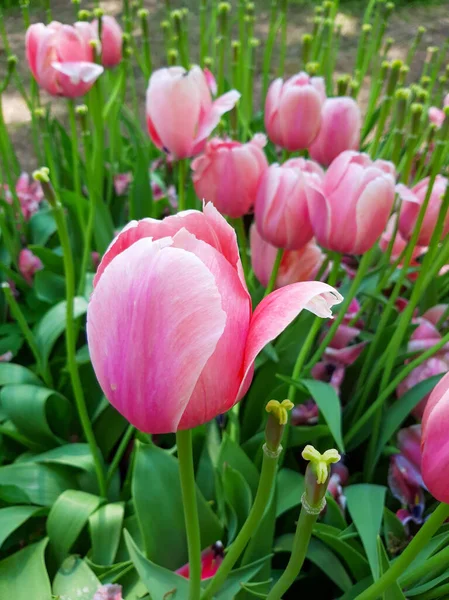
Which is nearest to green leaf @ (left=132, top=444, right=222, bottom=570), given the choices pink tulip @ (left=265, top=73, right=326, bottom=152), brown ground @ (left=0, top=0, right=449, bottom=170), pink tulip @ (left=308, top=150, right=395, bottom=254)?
pink tulip @ (left=308, top=150, right=395, bottom=254)

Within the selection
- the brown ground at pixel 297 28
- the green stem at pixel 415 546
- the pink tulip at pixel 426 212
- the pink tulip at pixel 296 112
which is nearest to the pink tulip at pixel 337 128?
the pink tulip at pixel 296 112

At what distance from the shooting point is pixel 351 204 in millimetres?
517

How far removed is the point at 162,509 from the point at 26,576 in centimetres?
14

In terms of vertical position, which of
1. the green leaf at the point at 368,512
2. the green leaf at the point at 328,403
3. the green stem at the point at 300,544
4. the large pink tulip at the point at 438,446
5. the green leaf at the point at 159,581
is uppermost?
the large pink tulip at the point at 438,446

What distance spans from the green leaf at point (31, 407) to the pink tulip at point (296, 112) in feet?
1.37

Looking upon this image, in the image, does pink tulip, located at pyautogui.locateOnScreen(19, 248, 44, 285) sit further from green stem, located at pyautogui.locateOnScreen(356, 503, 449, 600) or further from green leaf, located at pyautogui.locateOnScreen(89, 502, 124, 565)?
green stem, located at pyautogui.locateOnScreen(356, 503, 449, 600)

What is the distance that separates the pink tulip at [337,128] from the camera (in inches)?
26.9

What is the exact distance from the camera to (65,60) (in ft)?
2.33

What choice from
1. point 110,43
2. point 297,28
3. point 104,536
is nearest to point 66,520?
point 104,536

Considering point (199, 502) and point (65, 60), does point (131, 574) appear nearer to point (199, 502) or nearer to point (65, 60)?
point (199, 502)

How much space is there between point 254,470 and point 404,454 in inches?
7.3

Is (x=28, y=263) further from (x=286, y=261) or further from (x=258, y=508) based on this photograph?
(x=258, y=508)

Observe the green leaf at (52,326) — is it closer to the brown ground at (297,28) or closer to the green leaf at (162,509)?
the green leaf at (162,509)

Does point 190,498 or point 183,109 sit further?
point 183,109
